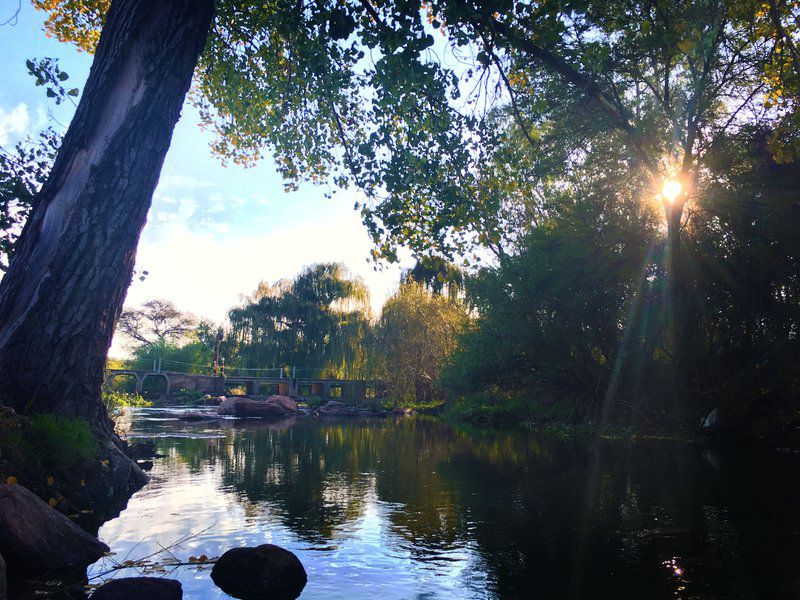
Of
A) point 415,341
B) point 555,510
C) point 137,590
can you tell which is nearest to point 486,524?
point 555,510

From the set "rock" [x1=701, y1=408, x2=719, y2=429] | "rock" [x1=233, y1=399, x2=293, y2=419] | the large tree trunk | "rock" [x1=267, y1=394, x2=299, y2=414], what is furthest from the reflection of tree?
"rock" [x1=267, y1=394, x2=299, y2=414]

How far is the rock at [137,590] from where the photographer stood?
136 inches

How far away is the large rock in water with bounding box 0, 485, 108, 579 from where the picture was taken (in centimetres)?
411

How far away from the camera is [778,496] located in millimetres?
7445

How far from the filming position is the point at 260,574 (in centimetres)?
396

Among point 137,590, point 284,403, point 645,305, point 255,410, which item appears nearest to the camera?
point 137,590

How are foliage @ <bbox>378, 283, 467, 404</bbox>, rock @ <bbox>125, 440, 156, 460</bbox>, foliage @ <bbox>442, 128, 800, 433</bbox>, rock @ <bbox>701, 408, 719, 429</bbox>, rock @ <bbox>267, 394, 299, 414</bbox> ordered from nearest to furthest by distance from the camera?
rock @ <bbox>125, 440, 156, 460</bbox> < foliage @ <bbox>442, 128, 800, 433</bbox> < rock @ <bbox>701, 408, 719, 429</bbox> < rock @ <bbox>267, 394, 299, 414</bbox> < foliage @ <bbox>378, 283, 467, 404</bbox>

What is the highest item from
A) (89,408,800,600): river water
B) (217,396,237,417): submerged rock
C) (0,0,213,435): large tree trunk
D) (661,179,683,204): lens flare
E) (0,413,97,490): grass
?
(661,179,683,204): lens flare

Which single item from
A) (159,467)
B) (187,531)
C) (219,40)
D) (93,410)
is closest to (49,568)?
(187,531)

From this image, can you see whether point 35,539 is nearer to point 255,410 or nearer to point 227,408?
point 255,410

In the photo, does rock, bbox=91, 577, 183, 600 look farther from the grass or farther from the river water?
the grass

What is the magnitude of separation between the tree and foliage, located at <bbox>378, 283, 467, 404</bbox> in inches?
1852

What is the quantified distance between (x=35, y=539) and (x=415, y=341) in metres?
31.7

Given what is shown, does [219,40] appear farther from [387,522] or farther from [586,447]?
[586,447]
